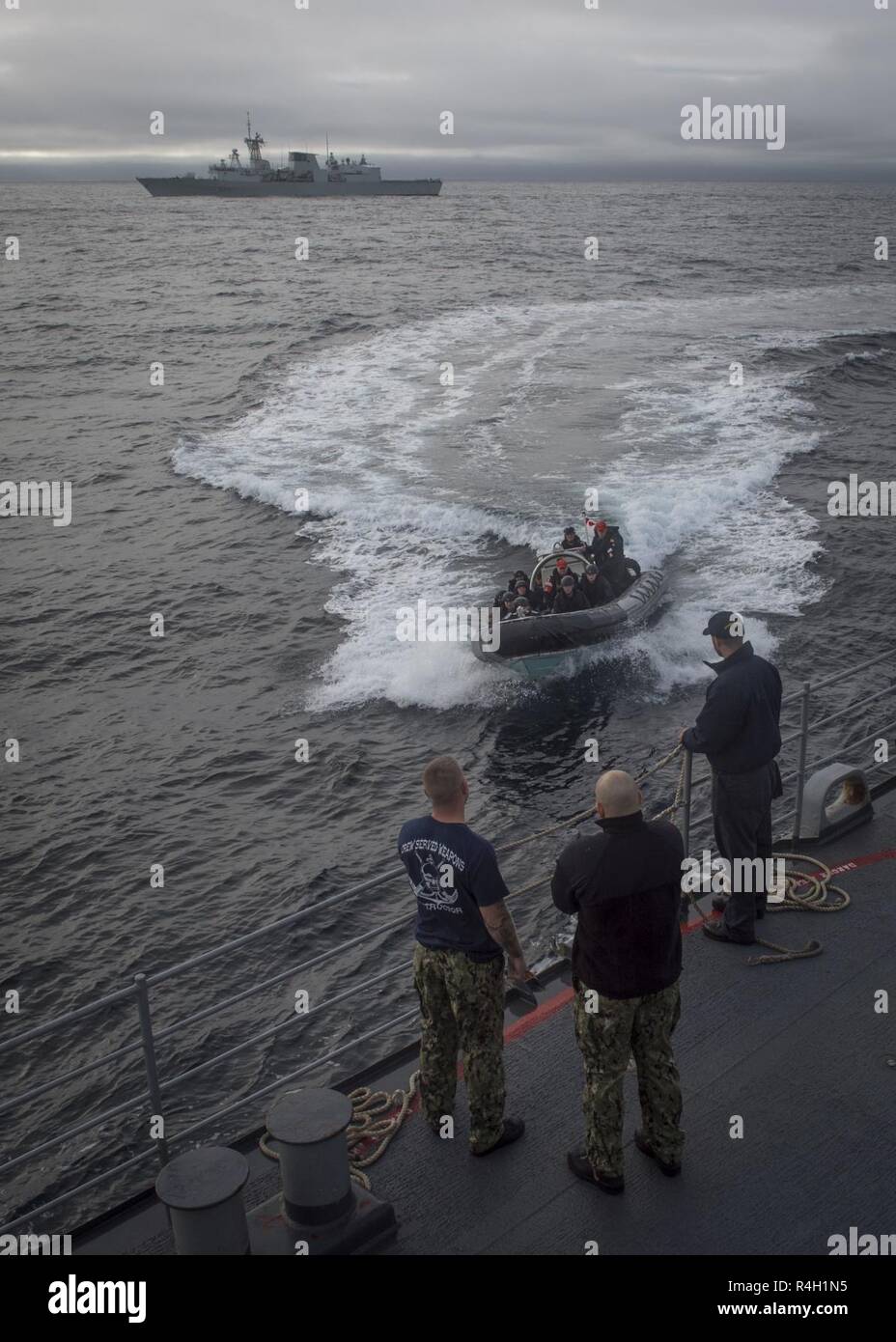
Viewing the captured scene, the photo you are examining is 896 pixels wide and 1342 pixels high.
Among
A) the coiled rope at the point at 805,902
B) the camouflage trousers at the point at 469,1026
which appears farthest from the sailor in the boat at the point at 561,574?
the camouflage trousers at the point at 469,1026

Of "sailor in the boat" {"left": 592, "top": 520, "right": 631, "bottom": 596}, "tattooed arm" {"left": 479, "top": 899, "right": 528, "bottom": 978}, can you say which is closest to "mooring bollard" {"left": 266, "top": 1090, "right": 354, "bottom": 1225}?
"tattooed arm" {"left": 479, "top": 899, "right": 528, "bottom": 978}

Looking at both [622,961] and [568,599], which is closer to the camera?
[622,961]

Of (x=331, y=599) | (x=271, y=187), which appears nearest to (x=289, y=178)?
(x=271, y=187)

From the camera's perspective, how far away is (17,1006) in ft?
42.0

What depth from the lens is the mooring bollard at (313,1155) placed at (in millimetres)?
4742

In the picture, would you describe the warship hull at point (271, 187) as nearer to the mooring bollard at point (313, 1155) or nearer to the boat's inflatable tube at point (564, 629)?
the boat's inflatable tube at point (564, 629)

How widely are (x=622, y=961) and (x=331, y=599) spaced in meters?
19.5

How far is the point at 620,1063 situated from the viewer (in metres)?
5.02

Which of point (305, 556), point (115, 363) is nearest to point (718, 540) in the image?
point (305, 556)

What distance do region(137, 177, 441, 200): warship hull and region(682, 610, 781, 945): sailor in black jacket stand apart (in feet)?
555

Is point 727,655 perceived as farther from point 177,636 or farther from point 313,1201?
point 177,636

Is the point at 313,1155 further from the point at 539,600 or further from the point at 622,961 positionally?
the point at 539,600

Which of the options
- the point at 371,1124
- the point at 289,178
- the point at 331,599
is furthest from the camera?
the point at 289,178
